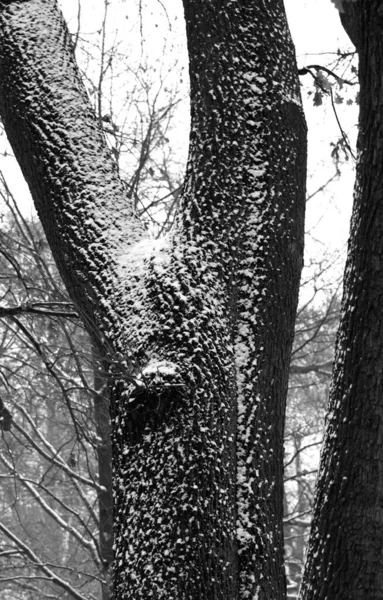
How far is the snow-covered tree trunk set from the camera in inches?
74.2

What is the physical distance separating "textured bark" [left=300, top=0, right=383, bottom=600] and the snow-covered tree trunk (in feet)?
0.47

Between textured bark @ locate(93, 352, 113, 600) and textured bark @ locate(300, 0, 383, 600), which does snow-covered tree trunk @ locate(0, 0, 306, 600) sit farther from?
textured bark @ locate(93, 352, 113, 600)

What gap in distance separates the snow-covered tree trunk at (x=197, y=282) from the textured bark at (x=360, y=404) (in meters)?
0.14

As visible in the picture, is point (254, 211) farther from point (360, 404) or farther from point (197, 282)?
point (360, 404)

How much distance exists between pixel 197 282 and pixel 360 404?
593 mm

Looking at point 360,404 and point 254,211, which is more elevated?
point 254,211

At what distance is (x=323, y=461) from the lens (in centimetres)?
218

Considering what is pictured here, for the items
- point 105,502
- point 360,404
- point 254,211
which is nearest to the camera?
point 360,404

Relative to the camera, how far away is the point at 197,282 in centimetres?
210

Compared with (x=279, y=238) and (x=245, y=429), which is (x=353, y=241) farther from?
(x=245, y=429)

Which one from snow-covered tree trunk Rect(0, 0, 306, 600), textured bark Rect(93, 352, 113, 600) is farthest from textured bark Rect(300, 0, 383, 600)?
textured bark Rect(93, 352, 113, 600)

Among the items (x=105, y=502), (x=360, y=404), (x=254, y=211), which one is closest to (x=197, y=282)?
(x=254, y=211)

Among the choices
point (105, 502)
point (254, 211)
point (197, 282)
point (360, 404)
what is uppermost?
point (254, 211)

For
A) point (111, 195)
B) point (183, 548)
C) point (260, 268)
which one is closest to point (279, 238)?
point (260, 268)
